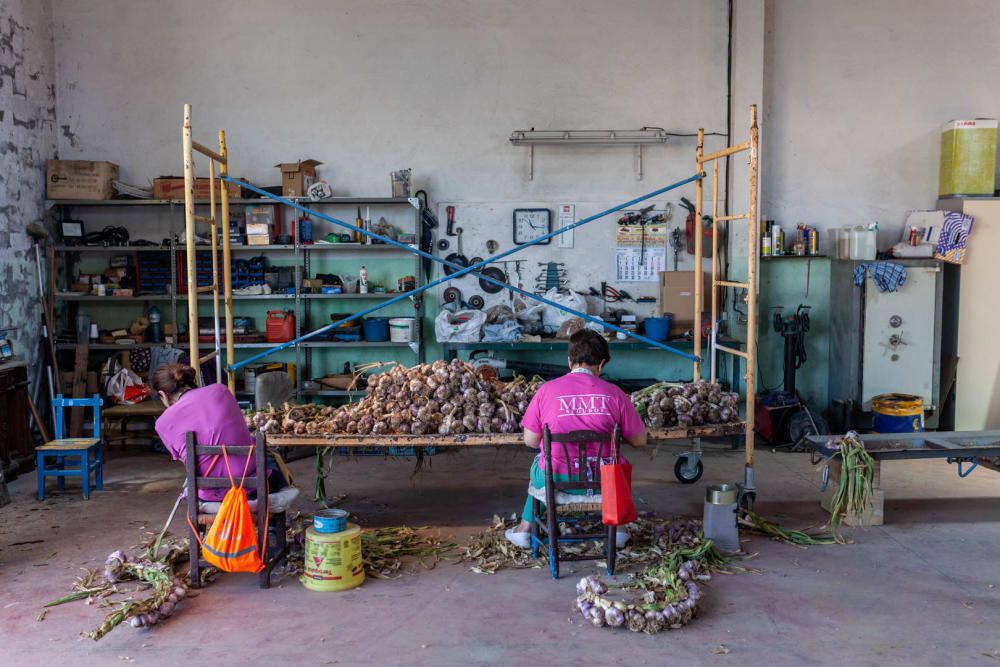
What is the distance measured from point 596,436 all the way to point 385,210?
15.4 ft

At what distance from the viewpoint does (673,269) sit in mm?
8727

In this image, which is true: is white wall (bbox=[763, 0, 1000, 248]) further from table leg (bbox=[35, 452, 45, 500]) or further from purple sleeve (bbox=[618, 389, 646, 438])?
table leg (bbox=[35, 452, 45, 500])

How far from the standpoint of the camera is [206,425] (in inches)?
180

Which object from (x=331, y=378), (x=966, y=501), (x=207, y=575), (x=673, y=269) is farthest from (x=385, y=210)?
(x=966, y=501)

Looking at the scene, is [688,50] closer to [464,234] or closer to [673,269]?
[673,269]

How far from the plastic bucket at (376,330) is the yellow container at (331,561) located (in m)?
3.86

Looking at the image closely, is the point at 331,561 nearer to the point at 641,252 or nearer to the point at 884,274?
the point at 641,252

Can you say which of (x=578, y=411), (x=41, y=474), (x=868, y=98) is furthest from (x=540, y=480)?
(x=868, y=98)

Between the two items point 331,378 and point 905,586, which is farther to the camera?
point 331,378

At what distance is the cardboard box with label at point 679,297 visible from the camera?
8.50 m

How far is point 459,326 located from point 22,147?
424cm

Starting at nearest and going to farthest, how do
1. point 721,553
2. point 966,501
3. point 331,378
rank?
1. point 721,553
2. point 966,501
3. point 331,378

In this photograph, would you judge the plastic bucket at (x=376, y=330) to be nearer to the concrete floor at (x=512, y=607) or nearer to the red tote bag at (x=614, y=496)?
the concrete floor at (x=512, y=607)

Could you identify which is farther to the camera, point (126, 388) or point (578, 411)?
point (126, 388)
